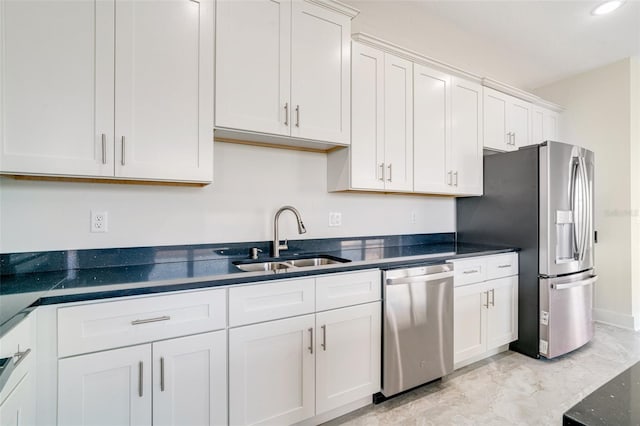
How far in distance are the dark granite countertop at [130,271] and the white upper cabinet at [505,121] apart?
133 cm

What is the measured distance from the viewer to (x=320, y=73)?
1944 mm

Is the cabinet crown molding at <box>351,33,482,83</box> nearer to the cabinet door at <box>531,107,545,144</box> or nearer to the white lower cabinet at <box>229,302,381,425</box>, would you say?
the cabinet door at <box>531,107,545,144</box>

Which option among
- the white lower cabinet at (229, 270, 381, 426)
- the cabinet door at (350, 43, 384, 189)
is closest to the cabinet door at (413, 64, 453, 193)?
the cabinet door at (350, 43, 384, 189)

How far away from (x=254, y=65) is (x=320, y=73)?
17.6 inches

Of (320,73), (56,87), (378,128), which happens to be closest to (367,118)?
(378,128)

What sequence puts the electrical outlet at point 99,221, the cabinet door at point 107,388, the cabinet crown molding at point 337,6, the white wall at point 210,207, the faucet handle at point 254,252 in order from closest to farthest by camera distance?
the cabinet door at point 107,388, the white wall at point 210,207, the electrical outlet at point 99,221, the cabinet crown molding at point 337,6, the faucet handle at point 254,252

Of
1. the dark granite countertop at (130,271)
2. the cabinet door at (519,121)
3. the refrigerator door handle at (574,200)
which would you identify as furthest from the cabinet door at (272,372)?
the cabinet door at (519,121)

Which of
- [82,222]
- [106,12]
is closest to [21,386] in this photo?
[82,222]

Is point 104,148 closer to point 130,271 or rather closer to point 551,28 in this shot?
point 130,271

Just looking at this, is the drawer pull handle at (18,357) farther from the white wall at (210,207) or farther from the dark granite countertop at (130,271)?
the white wall at (210,207)

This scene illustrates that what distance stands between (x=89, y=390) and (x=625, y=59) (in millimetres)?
5208

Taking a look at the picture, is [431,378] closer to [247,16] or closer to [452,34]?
[247,16]

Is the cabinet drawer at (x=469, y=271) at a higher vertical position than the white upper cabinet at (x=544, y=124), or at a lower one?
lower

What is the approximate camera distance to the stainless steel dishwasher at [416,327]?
72.1 inches
